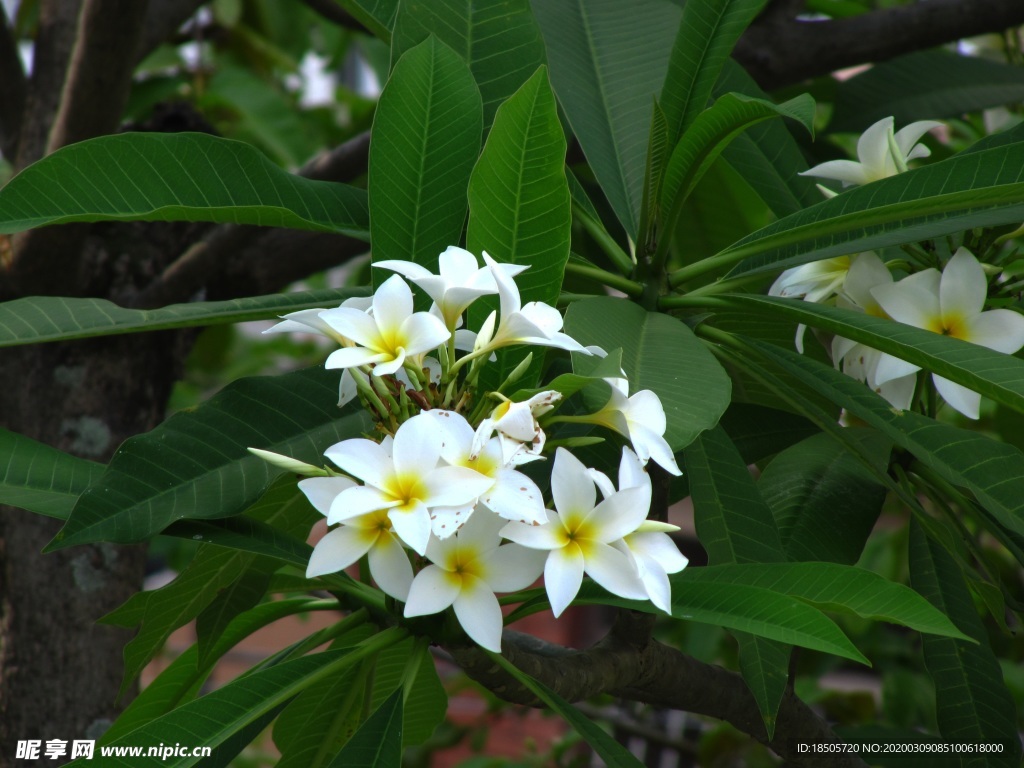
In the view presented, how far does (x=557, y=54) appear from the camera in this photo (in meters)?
1.04

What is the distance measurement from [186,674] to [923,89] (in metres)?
1.29

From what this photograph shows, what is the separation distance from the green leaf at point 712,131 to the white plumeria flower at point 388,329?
28 cm

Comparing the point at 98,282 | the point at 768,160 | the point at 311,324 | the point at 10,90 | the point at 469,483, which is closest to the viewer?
the point at 469,483

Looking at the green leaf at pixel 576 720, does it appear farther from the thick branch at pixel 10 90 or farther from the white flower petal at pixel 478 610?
the thick branch at pixel 10 90

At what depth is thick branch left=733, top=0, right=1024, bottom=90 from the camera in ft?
4.89

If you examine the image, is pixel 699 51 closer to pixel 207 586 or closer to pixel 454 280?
pixel 454 280

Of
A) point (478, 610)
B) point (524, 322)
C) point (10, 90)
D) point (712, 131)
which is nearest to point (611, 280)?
point (712, 131)

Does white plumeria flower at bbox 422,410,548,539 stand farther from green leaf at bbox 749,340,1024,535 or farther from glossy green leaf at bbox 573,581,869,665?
green leaf at bbox 749,340,1024,535

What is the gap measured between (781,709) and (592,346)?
1.74 feet

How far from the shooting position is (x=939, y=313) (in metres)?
0.84

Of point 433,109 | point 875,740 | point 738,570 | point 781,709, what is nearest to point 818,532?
point 781,709

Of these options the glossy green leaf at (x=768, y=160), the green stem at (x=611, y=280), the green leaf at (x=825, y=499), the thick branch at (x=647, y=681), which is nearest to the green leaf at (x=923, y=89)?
the glossy green leaf at (x=768, y=160)

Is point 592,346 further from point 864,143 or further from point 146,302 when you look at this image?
point 146,302

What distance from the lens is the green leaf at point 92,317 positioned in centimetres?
73
